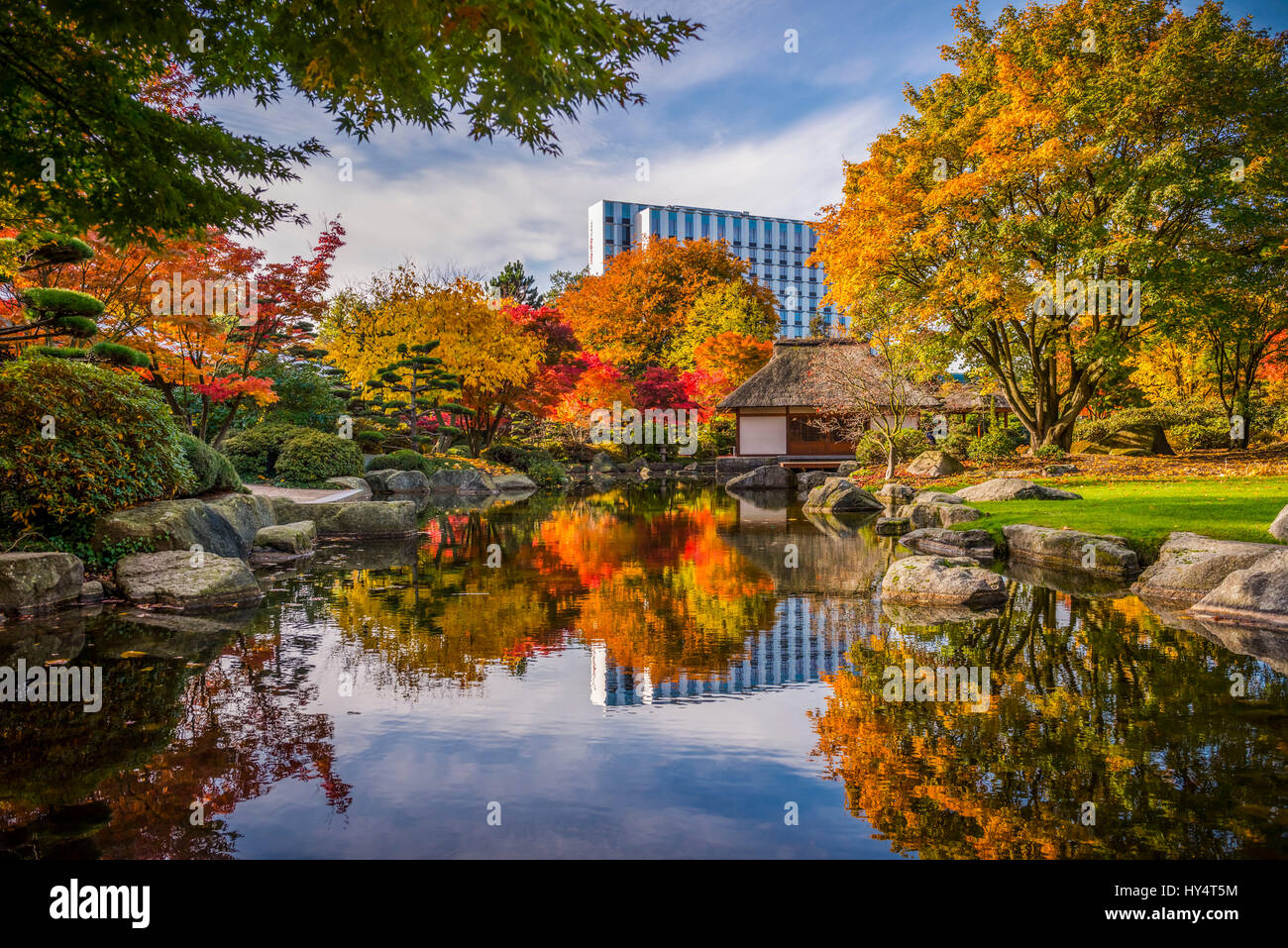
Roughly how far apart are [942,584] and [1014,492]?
7863 mm

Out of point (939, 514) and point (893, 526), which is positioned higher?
point (939, 514)

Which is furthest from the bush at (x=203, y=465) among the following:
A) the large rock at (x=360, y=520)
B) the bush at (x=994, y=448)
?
the bush at (x=994, y=448)

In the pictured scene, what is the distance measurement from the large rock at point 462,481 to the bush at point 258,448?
14.9 ft

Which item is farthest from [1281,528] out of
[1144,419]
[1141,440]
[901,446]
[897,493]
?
[1144,419]

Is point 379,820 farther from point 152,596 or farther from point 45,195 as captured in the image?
point 45,195

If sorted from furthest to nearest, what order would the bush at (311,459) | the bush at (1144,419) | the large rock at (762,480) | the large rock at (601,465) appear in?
the large rock at (601,465), the large rock at (762,480), the bush at (1144,419), the bush at (311,459)

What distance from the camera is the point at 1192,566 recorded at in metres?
7.25

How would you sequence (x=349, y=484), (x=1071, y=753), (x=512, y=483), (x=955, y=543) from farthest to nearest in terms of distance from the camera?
1. (x=512, y=483)
2. (x=349, y=484)
3. (x=955, y=543)
4. (x=1071, y=753)

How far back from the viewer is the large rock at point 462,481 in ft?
76.0

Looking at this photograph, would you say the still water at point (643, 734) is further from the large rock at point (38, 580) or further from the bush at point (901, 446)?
the bush at point (901, 446)

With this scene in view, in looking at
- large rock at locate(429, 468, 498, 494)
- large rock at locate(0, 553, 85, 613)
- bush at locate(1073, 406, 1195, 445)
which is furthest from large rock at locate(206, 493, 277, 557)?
bush at locate(1073, 406, 1195, 445)

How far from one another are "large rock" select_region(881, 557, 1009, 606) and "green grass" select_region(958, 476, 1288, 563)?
2718 mm

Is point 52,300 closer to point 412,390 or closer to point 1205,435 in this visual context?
point 412,390
